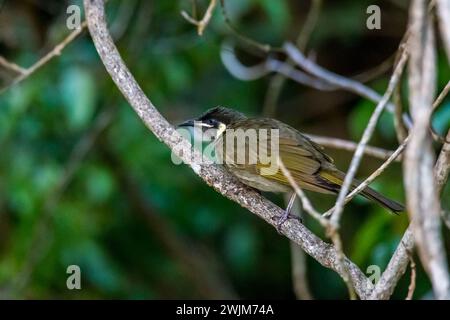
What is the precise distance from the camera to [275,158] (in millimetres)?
4277

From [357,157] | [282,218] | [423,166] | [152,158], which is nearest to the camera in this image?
[423,166]

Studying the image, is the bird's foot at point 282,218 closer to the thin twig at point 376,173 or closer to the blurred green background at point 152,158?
the thin twig at point 376,173

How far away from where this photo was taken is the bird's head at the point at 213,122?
4852 mm

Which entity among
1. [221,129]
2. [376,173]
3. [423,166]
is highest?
[221,129]

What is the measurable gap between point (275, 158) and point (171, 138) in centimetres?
96

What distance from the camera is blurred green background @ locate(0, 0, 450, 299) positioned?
5.55 m

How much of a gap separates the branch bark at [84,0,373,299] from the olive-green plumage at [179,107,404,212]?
0.94 feet

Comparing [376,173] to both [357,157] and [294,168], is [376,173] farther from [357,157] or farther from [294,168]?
[294,168]

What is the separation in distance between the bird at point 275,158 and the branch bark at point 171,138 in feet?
0.67

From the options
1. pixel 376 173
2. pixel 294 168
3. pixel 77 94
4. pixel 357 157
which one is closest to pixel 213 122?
pixel 294 168

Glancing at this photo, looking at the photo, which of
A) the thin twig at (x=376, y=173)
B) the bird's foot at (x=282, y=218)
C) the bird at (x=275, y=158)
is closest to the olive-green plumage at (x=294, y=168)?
the bird at (x=275, y=158)

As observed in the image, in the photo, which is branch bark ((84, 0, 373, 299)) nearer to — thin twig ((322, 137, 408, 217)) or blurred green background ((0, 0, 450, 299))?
thin twig ((322, 137, 408, 217))

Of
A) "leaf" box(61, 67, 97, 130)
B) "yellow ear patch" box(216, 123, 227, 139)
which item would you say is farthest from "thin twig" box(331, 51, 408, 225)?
"leaf" box(61, 67, 97, 130)
